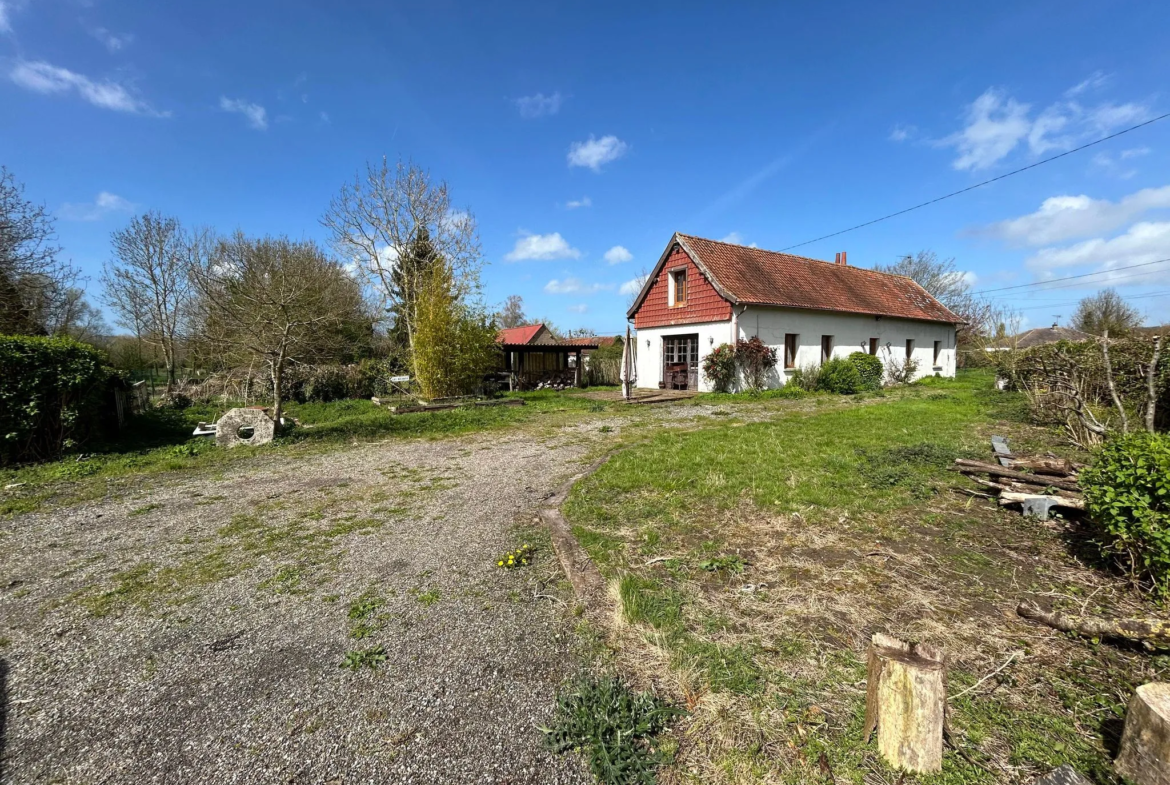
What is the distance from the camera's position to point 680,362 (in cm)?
1892

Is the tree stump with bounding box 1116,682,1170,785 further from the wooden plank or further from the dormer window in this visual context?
the dormer window

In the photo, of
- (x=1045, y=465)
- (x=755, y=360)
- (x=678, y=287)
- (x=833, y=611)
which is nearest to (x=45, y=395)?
(x=833, y=611)

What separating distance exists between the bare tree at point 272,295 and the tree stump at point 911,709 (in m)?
17.3

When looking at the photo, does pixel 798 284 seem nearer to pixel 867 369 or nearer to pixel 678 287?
pixel 867 369

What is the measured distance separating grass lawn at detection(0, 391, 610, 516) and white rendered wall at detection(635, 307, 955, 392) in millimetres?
5158

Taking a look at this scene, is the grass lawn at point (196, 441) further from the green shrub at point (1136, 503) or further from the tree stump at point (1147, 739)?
the green shrub at point (1136, 503)

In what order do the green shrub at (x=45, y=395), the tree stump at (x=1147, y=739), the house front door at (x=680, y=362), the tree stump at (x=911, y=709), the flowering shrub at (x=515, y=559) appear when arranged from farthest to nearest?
the house front door at (x=680, y=362) < the green shrub at (x=45, y=395) < the flowering shrub at (x=515, y=559) < the tree stump at (x=911, y=709) < the tree stump at (x=1147, y=739)

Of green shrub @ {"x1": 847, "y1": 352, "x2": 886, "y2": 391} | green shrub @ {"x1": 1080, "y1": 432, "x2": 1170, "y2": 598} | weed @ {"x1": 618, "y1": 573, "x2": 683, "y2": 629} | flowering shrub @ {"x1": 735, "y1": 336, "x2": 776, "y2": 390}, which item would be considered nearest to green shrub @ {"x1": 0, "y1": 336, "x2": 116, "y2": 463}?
weed @ {"x1": 618, "y1": 573, "x2": 683, "y2": 629}

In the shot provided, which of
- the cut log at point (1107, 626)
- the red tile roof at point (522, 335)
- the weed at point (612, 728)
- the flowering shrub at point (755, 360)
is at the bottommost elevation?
the weed at point (612, 728)

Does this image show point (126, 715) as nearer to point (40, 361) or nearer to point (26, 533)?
point (26, 533)

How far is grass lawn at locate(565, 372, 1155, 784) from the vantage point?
204cm

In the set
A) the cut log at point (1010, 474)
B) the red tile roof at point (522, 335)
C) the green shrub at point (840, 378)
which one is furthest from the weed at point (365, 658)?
the red tile roof at point (522, 335)

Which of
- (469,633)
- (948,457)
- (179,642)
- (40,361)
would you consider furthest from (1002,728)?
(40,361)

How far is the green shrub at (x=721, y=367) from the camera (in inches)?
650
